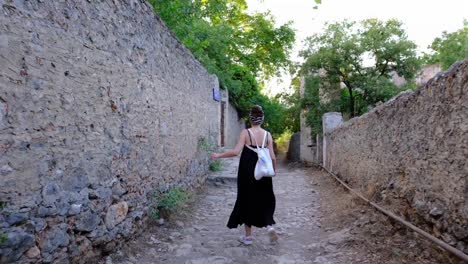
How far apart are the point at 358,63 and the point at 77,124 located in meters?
10.2

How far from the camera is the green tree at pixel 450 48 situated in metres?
15.4

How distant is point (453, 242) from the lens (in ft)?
8.54

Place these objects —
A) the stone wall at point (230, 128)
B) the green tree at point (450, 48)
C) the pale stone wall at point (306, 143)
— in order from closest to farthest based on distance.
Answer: the stone wall at point (230, 128), the pale stone wall at point (306, 143), the green tree at point (450, 48)

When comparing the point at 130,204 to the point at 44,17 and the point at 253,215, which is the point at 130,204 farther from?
the point at 44,17

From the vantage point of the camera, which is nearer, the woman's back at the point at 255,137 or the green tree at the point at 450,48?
the woman's back at the point at 255,137

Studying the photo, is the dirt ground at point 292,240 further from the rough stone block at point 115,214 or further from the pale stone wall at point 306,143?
the pale stone wall at point 306,143

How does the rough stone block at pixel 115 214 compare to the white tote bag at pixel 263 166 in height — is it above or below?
below

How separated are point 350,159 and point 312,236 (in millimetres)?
2966

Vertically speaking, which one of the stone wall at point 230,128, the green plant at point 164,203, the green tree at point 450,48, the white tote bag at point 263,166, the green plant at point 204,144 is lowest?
the green plant at point 164,203

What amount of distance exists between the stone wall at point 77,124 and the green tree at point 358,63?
804 centimetres

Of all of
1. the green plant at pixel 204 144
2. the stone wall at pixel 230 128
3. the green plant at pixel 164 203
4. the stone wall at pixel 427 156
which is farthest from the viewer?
the stone wall at pixel 230 128

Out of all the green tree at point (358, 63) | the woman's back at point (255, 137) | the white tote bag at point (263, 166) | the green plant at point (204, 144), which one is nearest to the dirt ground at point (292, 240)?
the white tote bag at point (263, 166)

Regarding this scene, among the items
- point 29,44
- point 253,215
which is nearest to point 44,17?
point 29,44

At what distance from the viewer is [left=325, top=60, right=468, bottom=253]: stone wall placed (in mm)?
2580
